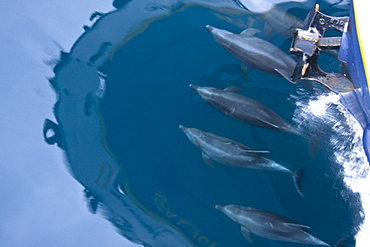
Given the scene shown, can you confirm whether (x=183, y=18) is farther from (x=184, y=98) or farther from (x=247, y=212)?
(x=247, y=212)

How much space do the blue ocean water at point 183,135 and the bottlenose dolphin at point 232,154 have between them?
0.75 feet

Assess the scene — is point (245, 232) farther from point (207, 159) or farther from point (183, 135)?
point (183, 135)

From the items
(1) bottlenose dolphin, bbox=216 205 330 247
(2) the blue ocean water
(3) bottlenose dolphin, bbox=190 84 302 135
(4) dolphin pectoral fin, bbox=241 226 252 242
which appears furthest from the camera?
(2) the blue ocean water

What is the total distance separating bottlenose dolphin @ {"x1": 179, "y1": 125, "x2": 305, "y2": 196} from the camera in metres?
3.61

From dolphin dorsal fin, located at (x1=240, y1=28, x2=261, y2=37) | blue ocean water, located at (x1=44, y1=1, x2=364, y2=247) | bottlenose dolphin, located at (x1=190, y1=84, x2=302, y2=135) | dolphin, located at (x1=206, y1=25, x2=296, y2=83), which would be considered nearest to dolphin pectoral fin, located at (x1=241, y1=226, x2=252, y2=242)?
blue ocean water, located at (x1=44, y1=1, x2=364, y2=247)

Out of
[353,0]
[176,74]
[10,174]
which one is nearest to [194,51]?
[176,74]

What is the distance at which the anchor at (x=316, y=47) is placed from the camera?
3.24m

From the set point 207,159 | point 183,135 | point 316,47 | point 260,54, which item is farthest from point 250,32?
point 207,159

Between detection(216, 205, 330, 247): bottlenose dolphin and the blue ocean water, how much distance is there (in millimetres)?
293

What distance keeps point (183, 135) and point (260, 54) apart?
1.23 m

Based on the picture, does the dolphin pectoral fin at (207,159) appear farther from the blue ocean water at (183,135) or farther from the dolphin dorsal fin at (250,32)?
the dolphin dorsal fin at (250,32)

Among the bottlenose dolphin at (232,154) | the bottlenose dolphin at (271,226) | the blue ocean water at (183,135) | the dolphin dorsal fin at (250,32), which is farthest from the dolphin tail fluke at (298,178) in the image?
the dolphin dorsal fin at (250,32)

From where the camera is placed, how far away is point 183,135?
4.08m

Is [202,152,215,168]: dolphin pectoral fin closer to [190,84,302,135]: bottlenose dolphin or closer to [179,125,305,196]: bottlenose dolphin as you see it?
Answer: [179,125,305,196]: bottlenose dolphin
